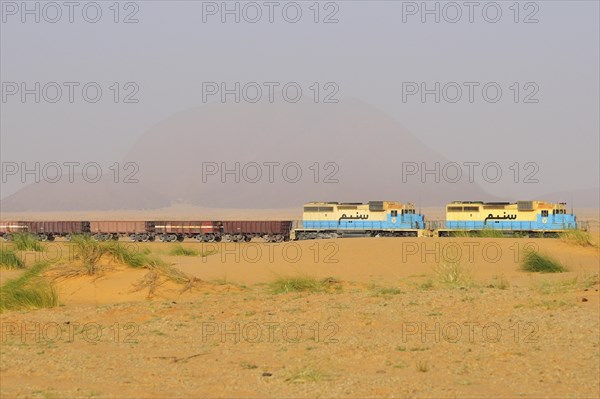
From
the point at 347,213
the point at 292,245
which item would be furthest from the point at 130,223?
the point at 292,245

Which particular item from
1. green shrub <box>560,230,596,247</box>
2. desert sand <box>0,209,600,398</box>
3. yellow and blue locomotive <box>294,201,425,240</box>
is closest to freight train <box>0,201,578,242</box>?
yellow and blue locomotive <box>294,201,425,240</box>

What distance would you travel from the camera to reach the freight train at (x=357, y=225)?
2137 inches

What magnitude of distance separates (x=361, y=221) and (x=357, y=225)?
38cm

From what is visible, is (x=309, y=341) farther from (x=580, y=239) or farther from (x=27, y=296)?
(x=580, y=239)

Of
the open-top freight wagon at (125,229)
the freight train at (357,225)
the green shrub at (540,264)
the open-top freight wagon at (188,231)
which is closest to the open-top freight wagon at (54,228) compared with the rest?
the freight train at (357,225)

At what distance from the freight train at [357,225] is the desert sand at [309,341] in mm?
28454

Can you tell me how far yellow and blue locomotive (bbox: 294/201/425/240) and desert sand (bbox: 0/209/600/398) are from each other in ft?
105

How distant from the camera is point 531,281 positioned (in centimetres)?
2345

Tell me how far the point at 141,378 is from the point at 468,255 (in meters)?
23.1

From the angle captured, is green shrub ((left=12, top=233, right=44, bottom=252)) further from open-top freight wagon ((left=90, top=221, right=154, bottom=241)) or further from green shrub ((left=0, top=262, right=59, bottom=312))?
green shrub ((left=0, top=262, right=59, bottom=312))

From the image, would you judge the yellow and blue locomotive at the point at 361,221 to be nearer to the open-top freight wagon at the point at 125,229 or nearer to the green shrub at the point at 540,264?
the open-top freight wagon at the point at 125,229

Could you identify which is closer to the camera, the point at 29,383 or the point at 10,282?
the point at 29,383

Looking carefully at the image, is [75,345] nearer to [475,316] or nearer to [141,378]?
[141,378]

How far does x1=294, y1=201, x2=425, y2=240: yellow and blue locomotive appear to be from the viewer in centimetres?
5737
